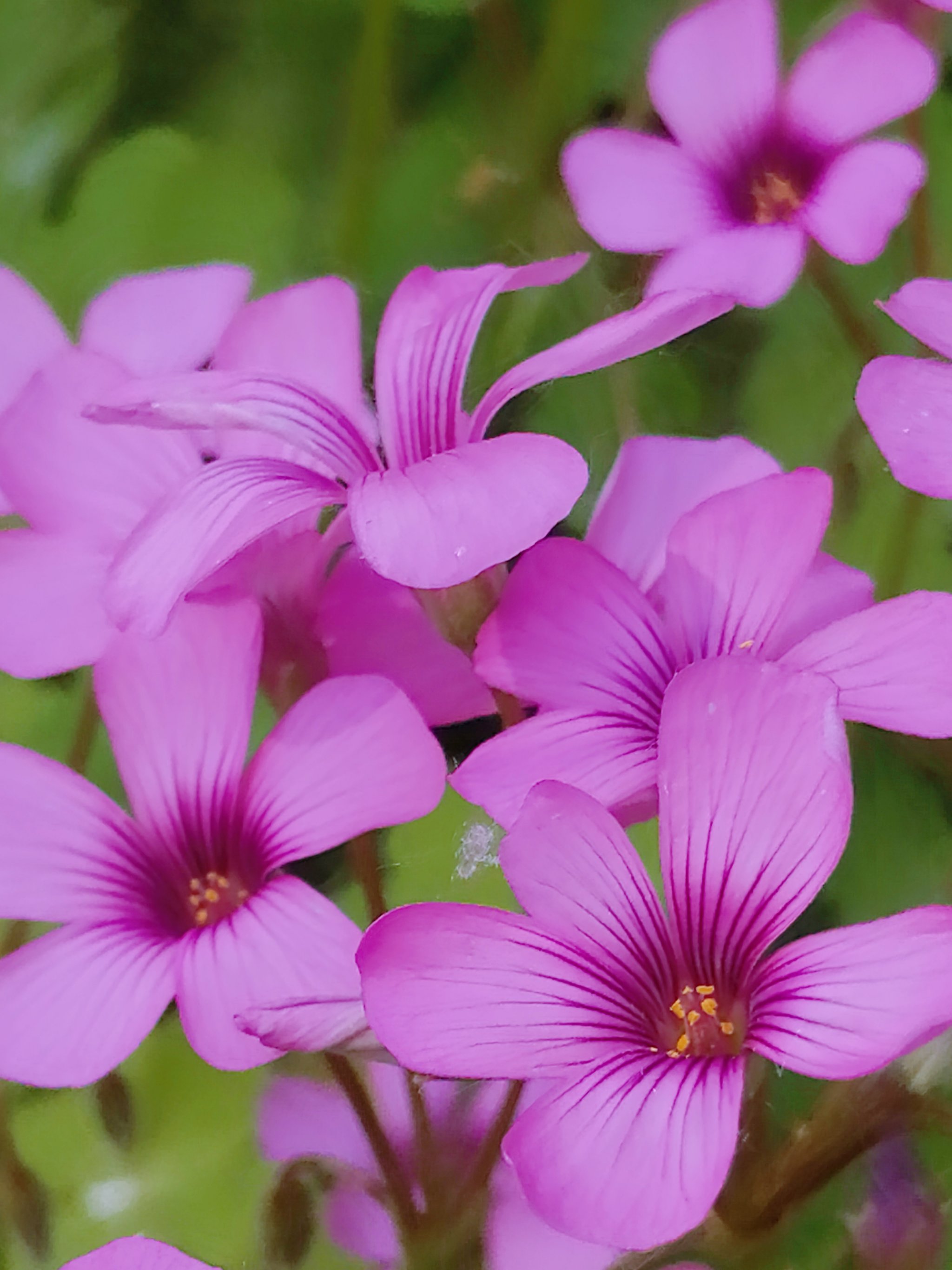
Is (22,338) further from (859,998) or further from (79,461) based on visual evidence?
(859,998)

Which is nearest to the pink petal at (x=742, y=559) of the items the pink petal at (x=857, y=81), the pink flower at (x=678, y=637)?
the pink flower at (x=678, y=637)

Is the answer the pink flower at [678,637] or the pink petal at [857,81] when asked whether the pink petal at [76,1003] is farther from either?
the pink petal at [857,81]

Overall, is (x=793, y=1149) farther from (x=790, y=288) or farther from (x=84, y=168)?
(x=84, y=168)

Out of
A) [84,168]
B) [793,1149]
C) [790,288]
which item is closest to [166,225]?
[84,168]

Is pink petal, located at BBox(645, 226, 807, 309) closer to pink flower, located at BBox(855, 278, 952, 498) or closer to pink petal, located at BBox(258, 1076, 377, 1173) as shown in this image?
pink flower, located at BBox(855, 278, 952, 498)

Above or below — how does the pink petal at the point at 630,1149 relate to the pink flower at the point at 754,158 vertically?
below
